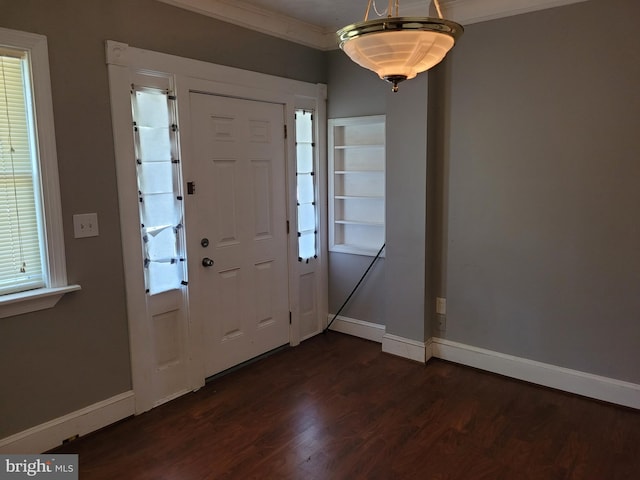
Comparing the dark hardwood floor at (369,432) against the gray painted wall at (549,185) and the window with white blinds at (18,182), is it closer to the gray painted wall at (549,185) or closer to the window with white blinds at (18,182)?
the gray painted wall at (549,185)

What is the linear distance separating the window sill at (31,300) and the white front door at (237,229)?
80 cm

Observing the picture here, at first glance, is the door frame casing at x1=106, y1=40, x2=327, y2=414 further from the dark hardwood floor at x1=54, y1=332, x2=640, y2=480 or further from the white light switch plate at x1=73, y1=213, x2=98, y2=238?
the dark hardwood floor at x1=54, y1=332, x2=640, y2=480

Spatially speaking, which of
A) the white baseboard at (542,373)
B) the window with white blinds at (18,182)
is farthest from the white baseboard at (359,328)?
the window with white blinds at (18,182)

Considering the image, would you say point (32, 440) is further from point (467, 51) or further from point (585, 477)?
point (467, 51)

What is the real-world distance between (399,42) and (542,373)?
247 cm

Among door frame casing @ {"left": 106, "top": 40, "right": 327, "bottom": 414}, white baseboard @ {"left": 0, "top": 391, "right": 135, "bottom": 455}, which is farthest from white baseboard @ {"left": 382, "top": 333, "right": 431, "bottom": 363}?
white baseboard @ {"left": 0, "top": 391, "right": 135, "bottom": 455}

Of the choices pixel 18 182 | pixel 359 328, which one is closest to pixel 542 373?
pixel 359 328

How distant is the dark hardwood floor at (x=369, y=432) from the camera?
2285 mm

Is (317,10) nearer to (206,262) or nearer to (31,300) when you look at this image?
(206,262)

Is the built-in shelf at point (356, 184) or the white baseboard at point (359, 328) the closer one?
the built-in shelf at point (356, 184)

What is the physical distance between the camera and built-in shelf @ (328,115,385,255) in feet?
12.2

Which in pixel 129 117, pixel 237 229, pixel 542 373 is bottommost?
pixel 542 373

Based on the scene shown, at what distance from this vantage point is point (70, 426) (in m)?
2.47

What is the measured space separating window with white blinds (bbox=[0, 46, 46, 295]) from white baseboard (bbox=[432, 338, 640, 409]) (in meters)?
2.71
